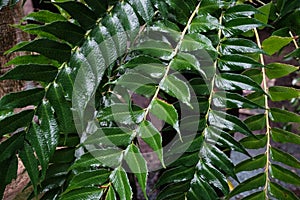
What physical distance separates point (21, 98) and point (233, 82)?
15.4 inches

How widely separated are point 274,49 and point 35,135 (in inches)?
22.6

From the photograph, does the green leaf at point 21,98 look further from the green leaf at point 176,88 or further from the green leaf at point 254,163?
the green leaf at point 254,163

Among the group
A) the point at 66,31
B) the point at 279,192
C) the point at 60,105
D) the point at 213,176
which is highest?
the point at 66,31

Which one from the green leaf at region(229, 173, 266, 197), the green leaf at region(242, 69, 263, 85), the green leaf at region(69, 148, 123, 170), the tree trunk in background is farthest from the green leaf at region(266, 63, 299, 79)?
the tree trunk in background

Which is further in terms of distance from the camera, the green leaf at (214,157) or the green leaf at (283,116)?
the green leaf at (283,116)

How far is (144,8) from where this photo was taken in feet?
2.07

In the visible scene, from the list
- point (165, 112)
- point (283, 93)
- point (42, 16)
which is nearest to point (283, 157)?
point (283, 93)

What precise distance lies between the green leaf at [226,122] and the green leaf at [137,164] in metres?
0.19

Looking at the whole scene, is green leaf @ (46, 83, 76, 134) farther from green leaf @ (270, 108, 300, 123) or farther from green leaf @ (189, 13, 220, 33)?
green leaf @ (270, 108, 300, 123)

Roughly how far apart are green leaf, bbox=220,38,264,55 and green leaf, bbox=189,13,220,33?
0.18 ft

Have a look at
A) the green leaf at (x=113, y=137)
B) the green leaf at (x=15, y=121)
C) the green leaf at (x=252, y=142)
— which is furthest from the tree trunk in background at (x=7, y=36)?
the green leaf at (x=252, y=142)

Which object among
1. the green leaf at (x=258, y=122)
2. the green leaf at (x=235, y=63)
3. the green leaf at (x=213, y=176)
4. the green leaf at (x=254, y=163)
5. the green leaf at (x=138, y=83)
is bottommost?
the green leaf at (x=254, y=163)

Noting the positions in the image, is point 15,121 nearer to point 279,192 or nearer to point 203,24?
point 203,24

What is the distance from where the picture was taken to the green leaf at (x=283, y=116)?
0.79m
